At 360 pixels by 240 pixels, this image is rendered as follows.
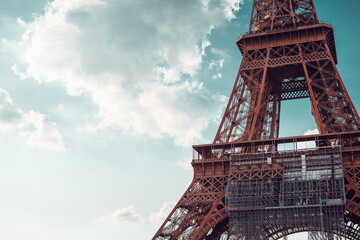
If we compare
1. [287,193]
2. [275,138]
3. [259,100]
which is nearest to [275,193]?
[287,193]

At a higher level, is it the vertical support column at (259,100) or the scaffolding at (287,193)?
the vertical support column at (259,100)

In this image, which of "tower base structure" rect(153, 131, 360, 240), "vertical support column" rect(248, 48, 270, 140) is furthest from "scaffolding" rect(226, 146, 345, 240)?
"vertical support column" rect(248, 48, 270, 140)

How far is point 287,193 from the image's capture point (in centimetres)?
3050

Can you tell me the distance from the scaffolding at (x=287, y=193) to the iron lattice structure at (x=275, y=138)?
0.07m

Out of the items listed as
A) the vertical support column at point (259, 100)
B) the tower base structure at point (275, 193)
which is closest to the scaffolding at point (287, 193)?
the tower base structure at point (275, 193)

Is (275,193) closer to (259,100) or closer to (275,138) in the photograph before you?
(275,138)

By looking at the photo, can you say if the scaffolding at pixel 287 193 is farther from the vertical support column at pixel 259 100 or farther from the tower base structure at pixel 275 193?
the vertical support column at pixel 259 100

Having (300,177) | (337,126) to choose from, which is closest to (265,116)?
(337,126)

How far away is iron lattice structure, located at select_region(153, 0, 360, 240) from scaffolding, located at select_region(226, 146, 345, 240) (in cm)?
7

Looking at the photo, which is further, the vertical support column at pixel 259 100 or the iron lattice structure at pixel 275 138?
the vertical support column at pixel 259 100

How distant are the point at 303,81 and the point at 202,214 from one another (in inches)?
694

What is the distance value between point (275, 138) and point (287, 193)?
4242 mm

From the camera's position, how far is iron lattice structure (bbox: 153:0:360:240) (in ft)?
98.8

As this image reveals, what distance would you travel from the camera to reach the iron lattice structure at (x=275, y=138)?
3011 cm
